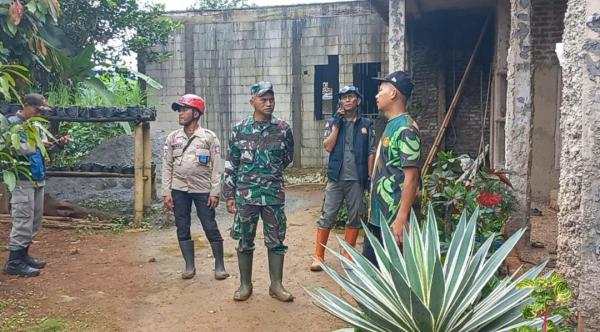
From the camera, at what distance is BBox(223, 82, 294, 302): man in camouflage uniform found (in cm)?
411

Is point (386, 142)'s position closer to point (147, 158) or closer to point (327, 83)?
point (147, 158)

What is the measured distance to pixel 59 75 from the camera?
8.05 meters

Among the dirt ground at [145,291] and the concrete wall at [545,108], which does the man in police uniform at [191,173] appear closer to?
the dirt ground at [145,291]

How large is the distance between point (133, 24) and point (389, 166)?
7609 millimetres

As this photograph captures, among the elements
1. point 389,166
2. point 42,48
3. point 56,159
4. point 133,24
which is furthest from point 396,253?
point 133,24

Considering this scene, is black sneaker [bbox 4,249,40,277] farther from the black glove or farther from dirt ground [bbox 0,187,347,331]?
the black glove

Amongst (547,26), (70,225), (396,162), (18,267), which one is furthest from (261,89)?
(547,26)

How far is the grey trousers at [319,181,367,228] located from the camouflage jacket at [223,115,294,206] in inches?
30.3

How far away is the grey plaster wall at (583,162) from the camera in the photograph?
236 centimetres

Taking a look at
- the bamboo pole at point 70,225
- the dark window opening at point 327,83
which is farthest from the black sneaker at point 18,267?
the dark window opening at point 327,83

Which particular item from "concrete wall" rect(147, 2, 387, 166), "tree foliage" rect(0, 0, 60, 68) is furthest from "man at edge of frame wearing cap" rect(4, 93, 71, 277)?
"concrete wall" rect(147, 2, 387, 166)

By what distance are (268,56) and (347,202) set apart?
6198 mm

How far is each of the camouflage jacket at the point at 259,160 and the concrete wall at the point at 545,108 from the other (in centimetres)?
451

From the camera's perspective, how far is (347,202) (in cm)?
486
